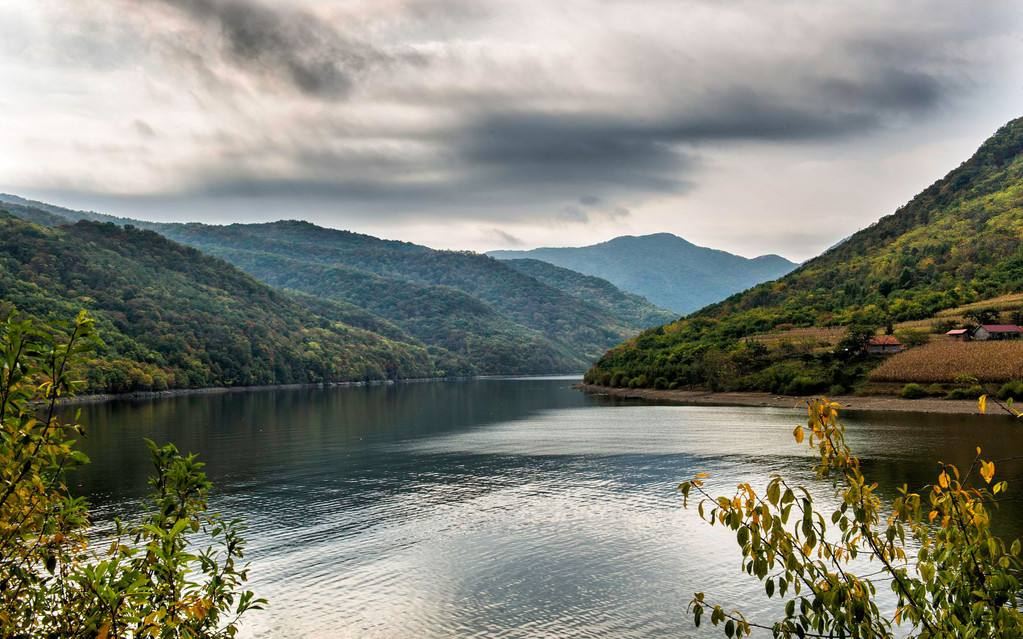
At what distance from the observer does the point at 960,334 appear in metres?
137

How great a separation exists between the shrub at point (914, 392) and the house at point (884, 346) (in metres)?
17.9

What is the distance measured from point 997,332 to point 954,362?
1562cm

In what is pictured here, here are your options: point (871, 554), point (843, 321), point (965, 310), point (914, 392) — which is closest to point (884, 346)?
point (914, 392)

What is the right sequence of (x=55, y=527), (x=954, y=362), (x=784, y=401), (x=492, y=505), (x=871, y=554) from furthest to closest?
(x=784, y=401) < (x=954, y=362) < (x=492, y=505) < (x=55, y=527) < (x=871, y=554)

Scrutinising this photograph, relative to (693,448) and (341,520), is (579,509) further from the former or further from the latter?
(693,448)

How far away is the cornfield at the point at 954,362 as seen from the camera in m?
117

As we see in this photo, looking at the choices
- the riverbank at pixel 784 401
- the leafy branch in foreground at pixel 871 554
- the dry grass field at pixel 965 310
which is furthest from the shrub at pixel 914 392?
the leafy branch in foreground at pixel 871 554

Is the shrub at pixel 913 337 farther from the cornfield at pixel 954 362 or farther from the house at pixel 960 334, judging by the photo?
the house at pixel 960 334

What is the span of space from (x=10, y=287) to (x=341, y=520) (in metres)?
189

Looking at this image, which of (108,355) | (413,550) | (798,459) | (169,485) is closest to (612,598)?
(413,550)

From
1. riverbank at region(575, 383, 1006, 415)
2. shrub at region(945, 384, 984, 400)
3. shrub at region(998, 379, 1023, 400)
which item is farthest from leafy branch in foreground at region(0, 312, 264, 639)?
shrub at region(945, 384, 984, 400)

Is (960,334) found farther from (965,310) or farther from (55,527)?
(55,527)

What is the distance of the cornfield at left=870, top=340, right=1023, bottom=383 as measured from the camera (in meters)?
117

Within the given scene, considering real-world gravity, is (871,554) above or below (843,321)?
below
